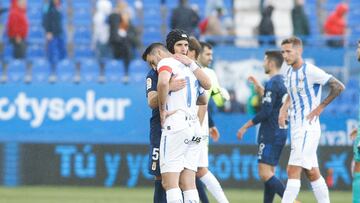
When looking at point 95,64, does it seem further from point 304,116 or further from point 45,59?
point 304,116

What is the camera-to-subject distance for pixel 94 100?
21.5 m

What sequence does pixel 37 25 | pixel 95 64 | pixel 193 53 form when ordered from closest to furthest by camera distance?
pixel 193 53, pixel 95 64, pixel 37 25

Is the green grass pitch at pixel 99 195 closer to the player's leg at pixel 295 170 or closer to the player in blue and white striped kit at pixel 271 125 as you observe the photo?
the player in blue and white striped kit at pixel 271 125

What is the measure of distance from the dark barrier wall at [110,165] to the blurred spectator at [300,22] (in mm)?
4620

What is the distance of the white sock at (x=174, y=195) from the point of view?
37.5 feet

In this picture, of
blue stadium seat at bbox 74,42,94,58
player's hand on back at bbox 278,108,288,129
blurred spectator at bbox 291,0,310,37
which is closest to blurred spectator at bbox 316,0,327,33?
blurred spectator at bbox 291,0,310,37

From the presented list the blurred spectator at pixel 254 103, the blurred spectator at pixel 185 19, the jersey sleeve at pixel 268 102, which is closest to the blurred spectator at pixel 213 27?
the blurred spectator at pixel 185 19

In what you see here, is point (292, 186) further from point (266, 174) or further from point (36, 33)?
point (36, 33)

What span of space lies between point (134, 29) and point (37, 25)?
3.03m

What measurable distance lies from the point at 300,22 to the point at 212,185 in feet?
34.3

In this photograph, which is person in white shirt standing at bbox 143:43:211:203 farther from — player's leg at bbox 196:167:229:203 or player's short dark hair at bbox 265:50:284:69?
player's short dark hair at bbox 265:50:284:69

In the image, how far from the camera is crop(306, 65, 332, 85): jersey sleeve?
13.4 m

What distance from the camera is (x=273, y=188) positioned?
47.2 feet

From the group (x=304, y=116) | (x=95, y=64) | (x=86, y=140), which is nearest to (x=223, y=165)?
(x=86, y=140)
